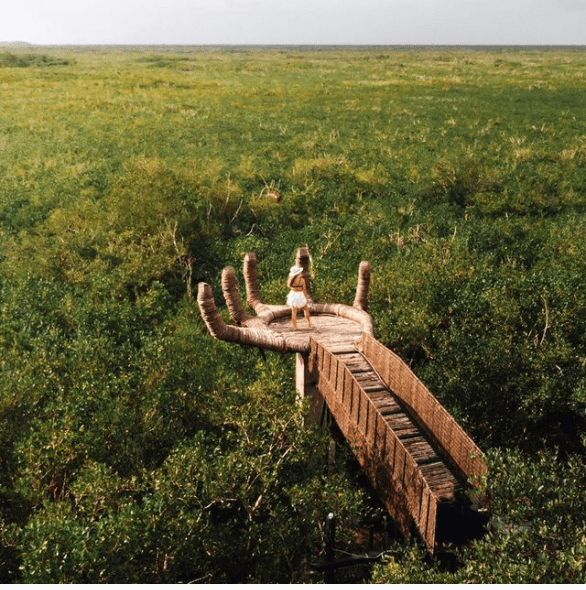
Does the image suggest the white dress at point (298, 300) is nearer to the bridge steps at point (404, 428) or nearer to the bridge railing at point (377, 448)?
the bridge railing at point (377, 448)

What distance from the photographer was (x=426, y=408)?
10.5 m

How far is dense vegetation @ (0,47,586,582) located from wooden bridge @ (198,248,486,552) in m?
0.61

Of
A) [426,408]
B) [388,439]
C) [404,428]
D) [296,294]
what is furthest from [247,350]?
[404,428]

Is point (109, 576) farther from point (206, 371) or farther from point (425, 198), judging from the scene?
point (425, 198)

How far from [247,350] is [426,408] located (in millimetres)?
9594

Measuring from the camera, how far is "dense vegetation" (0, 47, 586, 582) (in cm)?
972

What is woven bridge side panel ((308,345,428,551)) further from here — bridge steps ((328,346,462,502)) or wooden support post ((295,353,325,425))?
wooden support post ((295,353,325,425))

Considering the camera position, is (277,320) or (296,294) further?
(277,320)

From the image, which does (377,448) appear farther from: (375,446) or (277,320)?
(277,320)

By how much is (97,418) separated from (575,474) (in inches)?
366

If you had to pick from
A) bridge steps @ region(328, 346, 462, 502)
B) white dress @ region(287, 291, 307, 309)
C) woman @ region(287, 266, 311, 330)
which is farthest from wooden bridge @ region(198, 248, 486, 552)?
white dress @ region(287, 291, 307, 309)

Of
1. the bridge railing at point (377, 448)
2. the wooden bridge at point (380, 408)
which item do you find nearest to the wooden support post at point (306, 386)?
the wooden bridge at point (380, 408)

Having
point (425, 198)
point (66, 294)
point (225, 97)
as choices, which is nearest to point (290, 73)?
Answer: point (225, 97)

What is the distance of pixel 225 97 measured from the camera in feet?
231
